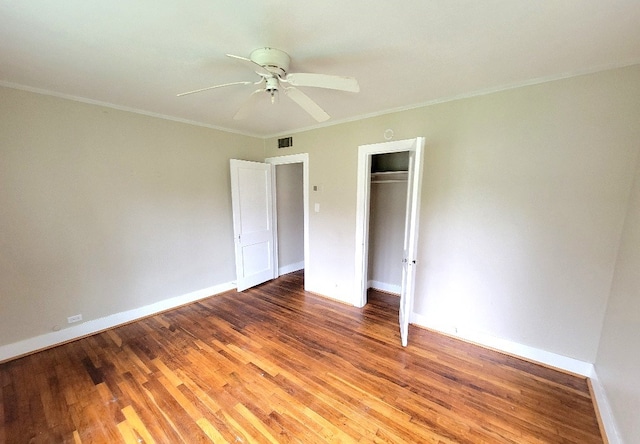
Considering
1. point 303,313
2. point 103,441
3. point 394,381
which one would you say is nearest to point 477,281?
point 394,381

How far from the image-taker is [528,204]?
2.06 m

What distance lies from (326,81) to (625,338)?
8.07 ft

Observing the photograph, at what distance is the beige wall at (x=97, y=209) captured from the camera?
A: 7.01ft

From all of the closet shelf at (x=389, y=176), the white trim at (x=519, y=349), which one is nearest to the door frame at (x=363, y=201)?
the closet shelf at (x=389, y=176)

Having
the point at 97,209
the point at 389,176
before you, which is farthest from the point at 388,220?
the point at 97,209

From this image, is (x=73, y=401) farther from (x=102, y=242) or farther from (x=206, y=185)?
(x=206, y=185)

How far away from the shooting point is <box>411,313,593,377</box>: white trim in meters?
2.01

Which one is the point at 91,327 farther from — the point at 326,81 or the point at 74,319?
the point at 326,81

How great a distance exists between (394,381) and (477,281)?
124 centimetres

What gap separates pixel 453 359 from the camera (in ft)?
7.25

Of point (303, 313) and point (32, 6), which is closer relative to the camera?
point (32, 6)

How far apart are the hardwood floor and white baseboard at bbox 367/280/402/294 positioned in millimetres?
976

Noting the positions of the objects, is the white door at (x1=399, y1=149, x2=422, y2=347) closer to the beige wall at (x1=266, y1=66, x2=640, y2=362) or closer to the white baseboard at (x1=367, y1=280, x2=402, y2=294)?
the beige wall at (x1=266, y1=66, x2=640, y2=362)

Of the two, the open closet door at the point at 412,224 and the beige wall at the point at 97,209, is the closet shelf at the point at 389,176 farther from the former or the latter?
the beige wall at the point at 97,209
